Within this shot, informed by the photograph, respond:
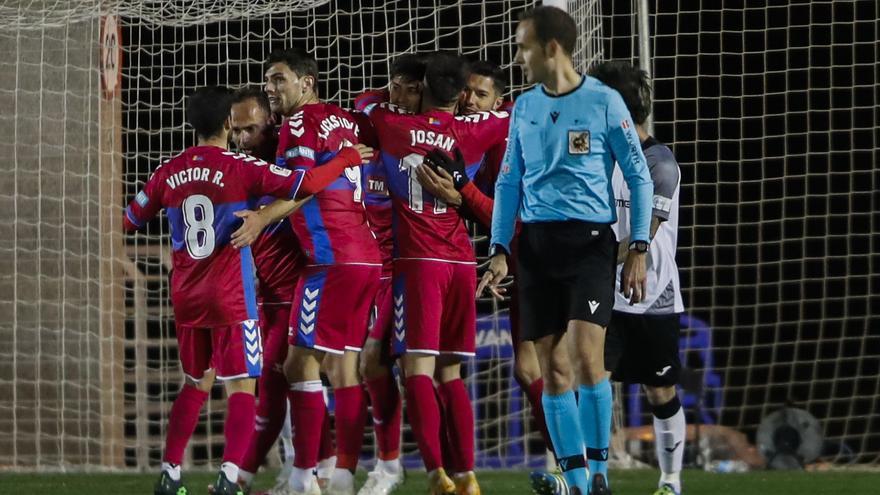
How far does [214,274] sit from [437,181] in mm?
1006

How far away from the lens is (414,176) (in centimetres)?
602

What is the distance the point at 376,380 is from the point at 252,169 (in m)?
1.19

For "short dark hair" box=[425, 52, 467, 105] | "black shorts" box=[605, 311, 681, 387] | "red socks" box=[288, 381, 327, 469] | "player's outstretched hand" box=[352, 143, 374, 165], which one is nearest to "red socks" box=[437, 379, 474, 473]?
"red socks" box=[288, 381, 327, 469]

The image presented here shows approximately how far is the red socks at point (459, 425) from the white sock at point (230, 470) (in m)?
0.94

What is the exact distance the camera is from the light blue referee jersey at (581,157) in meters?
5.00

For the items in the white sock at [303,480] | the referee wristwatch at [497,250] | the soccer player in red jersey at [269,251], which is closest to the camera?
the referee wristwatch at [497,250]

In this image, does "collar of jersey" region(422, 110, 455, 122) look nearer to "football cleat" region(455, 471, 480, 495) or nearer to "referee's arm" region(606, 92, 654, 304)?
"referee's arm" region(606, 92, 654, 304)

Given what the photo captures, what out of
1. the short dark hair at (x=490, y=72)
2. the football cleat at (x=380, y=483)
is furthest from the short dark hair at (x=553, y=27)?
the football cleat at (x=380, y=483)

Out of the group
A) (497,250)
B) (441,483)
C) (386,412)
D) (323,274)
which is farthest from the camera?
(386,412)

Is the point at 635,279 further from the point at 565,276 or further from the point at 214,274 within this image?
the point at 214,274

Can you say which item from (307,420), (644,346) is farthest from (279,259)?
(644,346)

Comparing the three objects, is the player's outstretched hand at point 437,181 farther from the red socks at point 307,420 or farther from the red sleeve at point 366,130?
the red socks at point 307,420

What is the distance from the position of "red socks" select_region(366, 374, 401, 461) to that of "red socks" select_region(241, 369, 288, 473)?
40 centimetres

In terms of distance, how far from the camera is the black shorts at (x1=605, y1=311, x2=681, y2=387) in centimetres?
605
